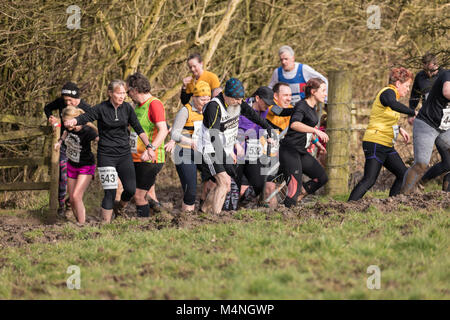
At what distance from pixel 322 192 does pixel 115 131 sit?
481cm

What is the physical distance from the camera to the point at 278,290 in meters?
5.80

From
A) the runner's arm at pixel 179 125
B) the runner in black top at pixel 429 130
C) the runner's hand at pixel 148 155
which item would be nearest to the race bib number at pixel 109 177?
the runner's hand at pixel 148 155

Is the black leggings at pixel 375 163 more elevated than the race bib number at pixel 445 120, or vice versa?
the race bib number at pixel 445 120

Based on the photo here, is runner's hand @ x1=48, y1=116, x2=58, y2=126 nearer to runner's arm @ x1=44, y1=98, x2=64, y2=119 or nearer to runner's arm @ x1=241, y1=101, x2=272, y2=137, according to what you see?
runner's arm @ x1=44, y1=98, x2=64, y2=119

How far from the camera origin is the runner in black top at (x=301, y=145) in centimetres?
1001

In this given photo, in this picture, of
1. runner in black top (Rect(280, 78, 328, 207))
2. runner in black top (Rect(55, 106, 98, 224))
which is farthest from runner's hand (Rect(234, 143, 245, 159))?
runner in black top (Rect(55, 106, 98, 224))

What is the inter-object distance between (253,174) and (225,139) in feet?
4.66

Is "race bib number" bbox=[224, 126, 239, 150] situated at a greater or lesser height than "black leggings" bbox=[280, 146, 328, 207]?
greater

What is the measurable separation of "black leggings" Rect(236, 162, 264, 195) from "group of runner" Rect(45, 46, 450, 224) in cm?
1

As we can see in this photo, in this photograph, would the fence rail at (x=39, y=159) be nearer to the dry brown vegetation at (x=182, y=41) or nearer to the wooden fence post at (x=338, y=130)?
the dry brown vegetation at (x=182, y=41)

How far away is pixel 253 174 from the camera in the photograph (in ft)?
35.3

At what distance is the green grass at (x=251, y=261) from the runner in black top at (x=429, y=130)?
1691 mm

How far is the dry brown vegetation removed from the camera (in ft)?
40.8
